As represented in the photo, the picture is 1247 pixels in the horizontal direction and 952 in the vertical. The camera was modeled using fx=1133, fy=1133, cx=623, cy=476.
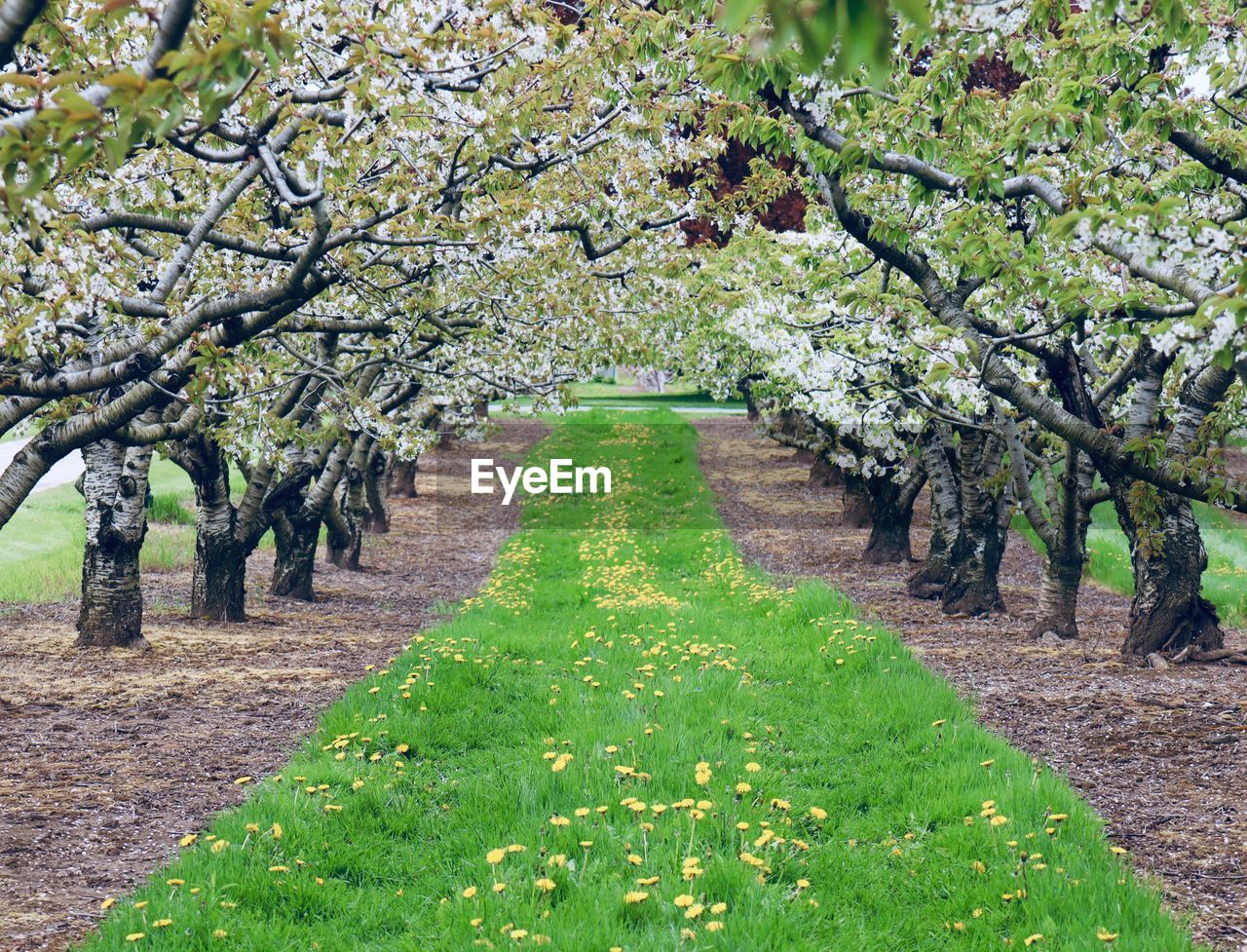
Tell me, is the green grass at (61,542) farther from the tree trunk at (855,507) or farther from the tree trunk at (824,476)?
the tree trunk at (824,476)

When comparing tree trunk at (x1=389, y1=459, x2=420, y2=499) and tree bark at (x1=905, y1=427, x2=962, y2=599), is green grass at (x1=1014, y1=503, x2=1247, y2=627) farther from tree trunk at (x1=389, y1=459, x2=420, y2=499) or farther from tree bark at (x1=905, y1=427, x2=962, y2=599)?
tree trunk at (x1=389, y1=459, x2=420, y2=499)

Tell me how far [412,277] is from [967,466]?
24.4 ft

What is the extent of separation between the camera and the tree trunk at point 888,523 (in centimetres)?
1780

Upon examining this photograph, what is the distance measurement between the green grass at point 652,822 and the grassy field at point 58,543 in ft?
25.3

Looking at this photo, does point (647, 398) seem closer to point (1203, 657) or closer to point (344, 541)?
point (344, 541)

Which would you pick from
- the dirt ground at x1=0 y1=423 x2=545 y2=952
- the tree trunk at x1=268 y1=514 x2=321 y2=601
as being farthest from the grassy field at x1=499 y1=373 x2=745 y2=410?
the dirt ground at x1=0 y1=423 x2=545 y2=952

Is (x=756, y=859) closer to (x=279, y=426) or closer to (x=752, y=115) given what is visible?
(x=752, y=115)

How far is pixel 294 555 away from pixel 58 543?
20.4 ft

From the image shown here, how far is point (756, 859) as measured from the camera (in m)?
5.20

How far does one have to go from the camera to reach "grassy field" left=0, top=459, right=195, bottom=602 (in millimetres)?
15031

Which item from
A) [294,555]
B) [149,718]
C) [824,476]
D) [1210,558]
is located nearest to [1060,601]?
[1210,558]

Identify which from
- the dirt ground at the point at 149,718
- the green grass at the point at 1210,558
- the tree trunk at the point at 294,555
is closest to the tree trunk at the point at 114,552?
the dirt ground at the point at 149,718

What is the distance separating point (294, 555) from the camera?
49.4 feet

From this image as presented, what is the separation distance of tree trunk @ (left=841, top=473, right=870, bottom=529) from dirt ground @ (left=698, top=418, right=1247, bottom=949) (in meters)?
4.32
